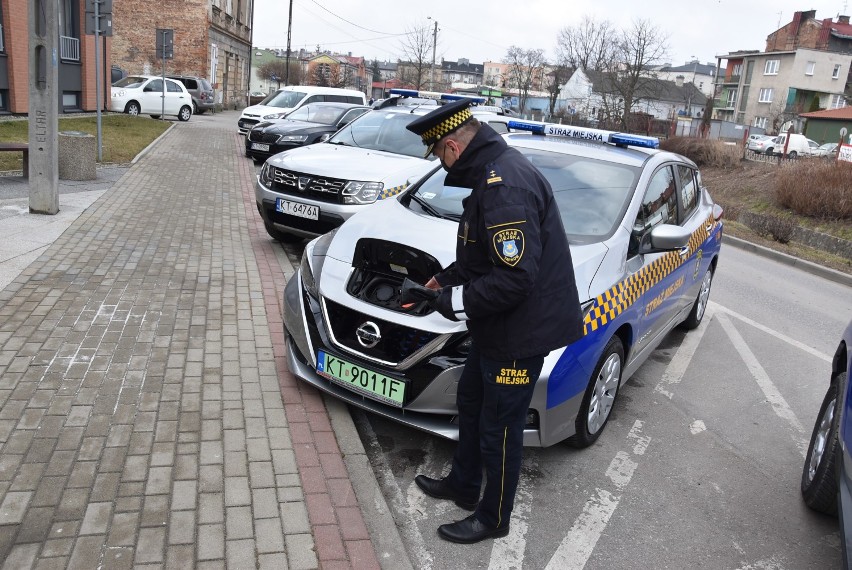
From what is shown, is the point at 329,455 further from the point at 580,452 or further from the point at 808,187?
the point at 808,187

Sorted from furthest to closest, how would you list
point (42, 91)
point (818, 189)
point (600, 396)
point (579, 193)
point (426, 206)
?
point (818, 189)
point (42, 91)
point (426, 206)
point (579, 193)
point (600, 396)

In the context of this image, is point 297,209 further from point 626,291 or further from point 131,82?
point 131,82

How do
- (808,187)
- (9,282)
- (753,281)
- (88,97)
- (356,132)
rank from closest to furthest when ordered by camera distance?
(9,282), (356,132), (753,281), (808,187), (88,97)

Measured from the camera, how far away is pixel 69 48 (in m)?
23.7

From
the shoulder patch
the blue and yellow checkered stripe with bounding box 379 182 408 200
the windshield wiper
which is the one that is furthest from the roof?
the shoulder patch

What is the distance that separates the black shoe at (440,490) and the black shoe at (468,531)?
9.2 inches

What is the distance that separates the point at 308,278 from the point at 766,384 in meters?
3.80

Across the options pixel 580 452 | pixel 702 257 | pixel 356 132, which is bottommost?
pixel 580 452

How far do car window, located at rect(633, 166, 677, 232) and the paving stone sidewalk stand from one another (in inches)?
97.0

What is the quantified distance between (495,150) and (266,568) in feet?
6.30

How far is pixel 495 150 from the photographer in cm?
288

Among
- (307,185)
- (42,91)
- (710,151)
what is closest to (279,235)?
(307,185)

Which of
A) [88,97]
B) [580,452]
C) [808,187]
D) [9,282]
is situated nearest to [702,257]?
[580,452]

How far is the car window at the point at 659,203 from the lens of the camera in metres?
4.82
